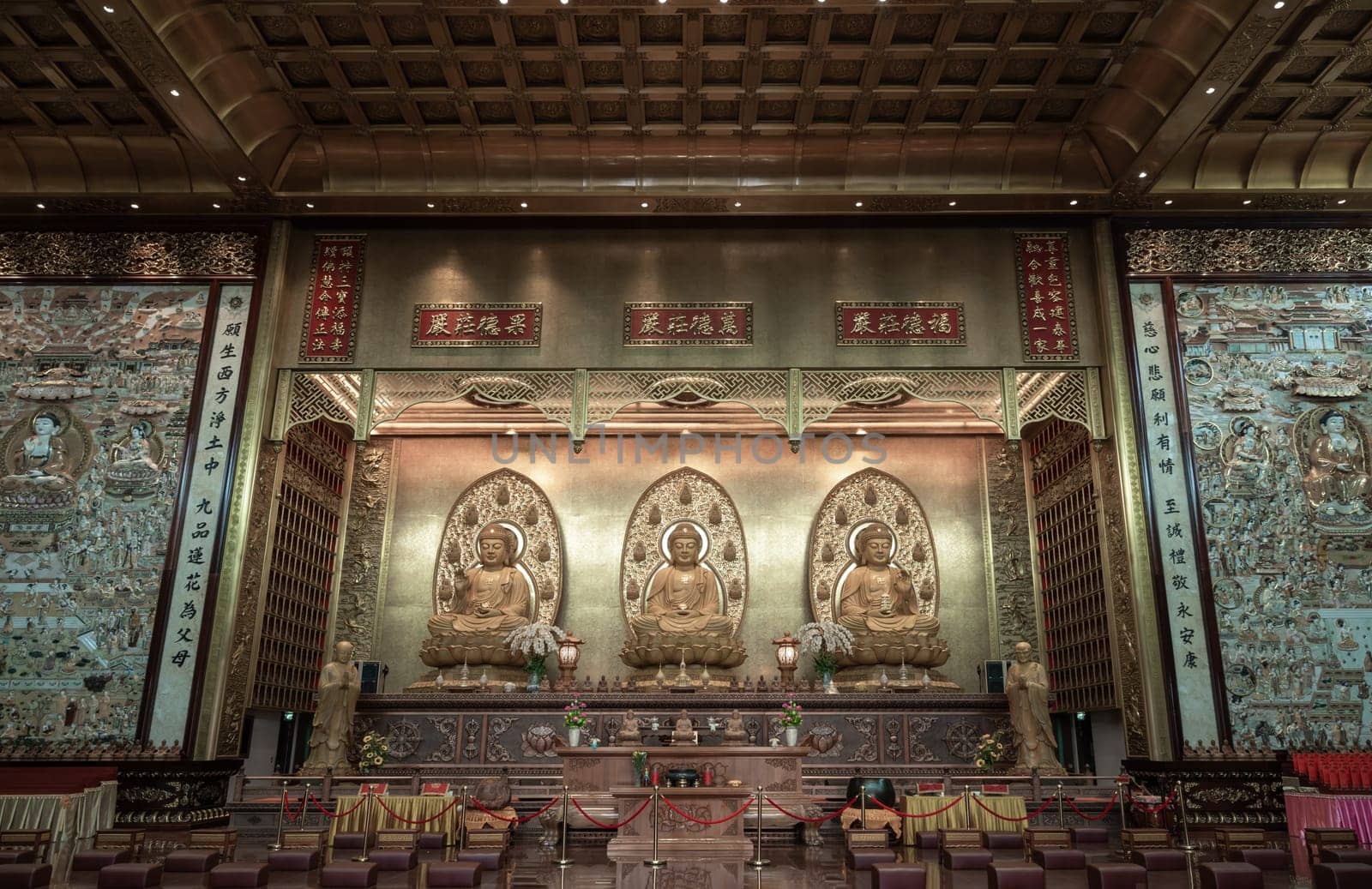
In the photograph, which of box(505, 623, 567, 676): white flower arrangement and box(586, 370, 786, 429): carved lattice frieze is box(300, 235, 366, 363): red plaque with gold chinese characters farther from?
box(505, 623, 567, 676): white flower arrangement

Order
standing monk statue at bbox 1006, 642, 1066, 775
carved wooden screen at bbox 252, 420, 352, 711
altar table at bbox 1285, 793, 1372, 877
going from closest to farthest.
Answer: altar table at bbox 1285, 793, 1372, 877 < standing monk statue at bbox 1006, 642, 1066, 775 < carved wooden screen at bbox 252, 420, 352, 711

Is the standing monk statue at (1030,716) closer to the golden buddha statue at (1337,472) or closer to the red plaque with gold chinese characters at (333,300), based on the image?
the golden buddha statue at (1337,472)

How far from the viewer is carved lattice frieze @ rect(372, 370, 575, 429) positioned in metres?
9.94

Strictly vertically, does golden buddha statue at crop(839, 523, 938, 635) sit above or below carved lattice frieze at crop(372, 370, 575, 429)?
below

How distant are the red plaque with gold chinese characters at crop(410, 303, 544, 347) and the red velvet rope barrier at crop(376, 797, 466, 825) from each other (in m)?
4.55

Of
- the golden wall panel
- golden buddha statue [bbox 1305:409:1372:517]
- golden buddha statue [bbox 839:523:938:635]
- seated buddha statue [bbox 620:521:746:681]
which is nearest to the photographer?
golden buddha statue [bbox 1305:409:1372:517]

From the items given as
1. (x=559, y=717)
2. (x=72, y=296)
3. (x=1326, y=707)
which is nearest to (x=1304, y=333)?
(x=1326, y=707)

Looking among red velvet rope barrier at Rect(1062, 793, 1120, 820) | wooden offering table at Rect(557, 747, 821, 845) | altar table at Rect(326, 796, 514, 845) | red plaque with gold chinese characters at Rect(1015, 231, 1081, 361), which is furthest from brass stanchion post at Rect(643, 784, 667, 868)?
red plaque with gold chinese characters at Rect(1015, 231, 1081, 361)

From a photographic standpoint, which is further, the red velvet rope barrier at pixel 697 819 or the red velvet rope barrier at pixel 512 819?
the red velvet rope barrier at pixel 512 819

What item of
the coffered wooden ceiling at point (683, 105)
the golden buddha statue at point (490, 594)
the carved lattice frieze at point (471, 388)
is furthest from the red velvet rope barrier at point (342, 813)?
the coffered wooden ceiling at point (683, 105)

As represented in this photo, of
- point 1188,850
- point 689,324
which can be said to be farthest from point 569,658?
point 1188,850

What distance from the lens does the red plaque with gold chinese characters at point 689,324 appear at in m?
9.93

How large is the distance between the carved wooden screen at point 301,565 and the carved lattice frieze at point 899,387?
5.66 m

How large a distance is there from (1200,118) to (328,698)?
1032 cm
